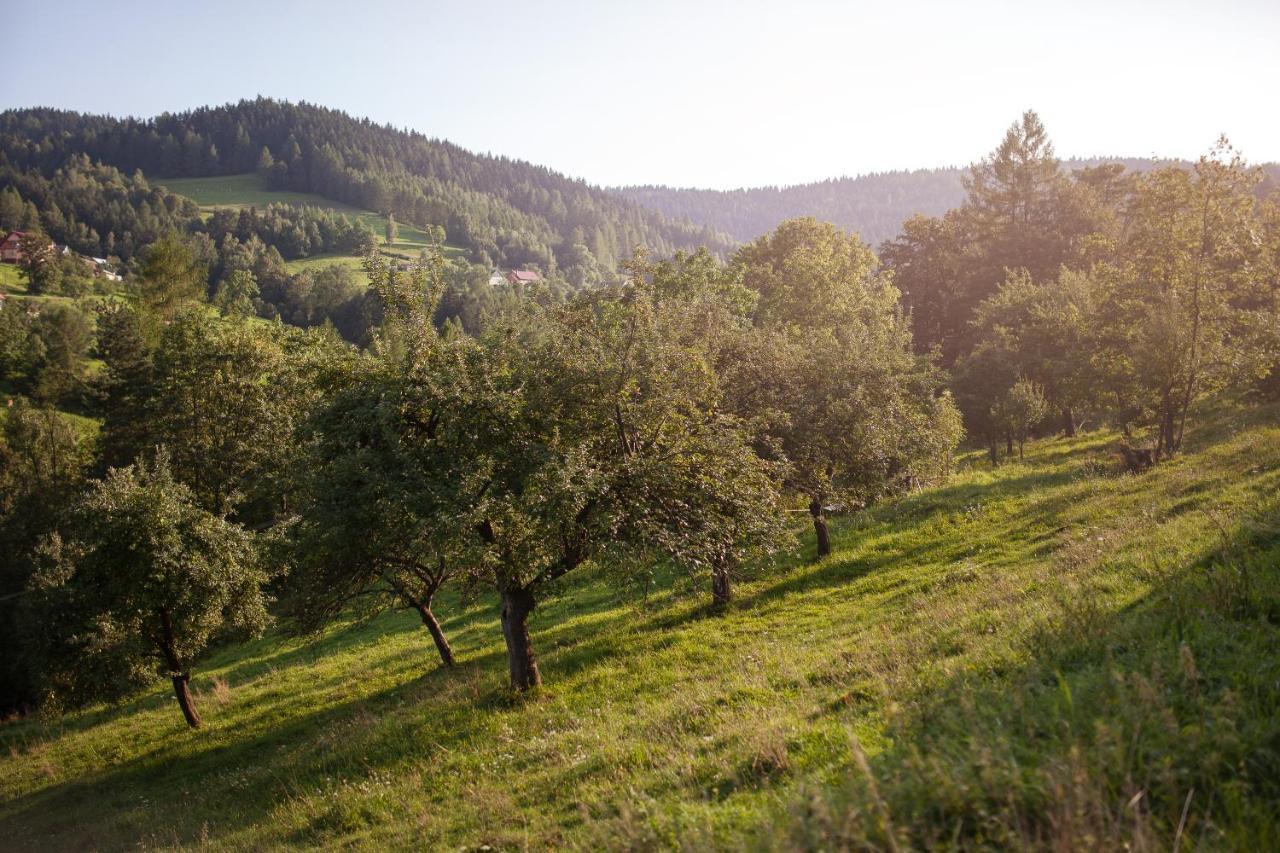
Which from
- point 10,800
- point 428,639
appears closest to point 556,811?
point 428,639

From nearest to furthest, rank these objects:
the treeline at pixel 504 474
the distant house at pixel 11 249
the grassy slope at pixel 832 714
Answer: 1. the grassy slope at pixel 832 714
2. the treeline at pixel 504 474
3. the distant house at pixel 11 249

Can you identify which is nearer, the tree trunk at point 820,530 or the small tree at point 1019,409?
the tree trunk at point 820,530

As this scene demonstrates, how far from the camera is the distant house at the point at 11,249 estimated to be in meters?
129

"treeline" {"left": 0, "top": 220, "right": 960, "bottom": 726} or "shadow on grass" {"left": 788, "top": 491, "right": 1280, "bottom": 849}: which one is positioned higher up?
"treeline" {"left": 0, "top": 220, "right": 960, "bottom": 726}

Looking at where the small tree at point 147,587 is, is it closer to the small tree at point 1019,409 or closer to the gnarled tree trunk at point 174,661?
the gnarled tree trunk at point 174,661

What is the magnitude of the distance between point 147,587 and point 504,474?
1548 cm

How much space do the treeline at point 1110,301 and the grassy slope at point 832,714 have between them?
3.71 metres

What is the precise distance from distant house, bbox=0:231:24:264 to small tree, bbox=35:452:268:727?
149 metres

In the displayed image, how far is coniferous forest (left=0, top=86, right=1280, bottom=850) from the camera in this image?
578 centimetres

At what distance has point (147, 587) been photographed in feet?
69.7

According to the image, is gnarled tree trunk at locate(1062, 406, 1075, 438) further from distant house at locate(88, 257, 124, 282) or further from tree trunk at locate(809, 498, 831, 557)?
distant house at locate(88, 257, 124, 282)

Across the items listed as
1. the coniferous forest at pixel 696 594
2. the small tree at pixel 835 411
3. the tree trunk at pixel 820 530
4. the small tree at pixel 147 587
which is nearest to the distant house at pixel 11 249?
the coniferous forest at pixel 696 594

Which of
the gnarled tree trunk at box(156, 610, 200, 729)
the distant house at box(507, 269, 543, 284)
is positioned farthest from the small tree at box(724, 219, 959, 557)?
the distant house at box(507, 269, 543, 284)

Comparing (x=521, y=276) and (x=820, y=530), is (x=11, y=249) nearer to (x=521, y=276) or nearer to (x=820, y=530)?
(x=521, y=276)
